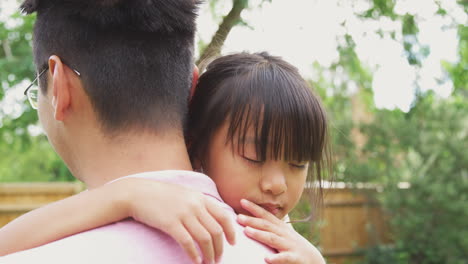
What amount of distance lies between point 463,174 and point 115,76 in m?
9.83

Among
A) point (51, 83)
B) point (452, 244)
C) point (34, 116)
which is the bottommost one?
point (452, 244)

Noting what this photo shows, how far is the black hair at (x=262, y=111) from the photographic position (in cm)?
171

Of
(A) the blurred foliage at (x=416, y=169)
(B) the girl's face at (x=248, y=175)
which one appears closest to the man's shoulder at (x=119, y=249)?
(B) the girl's face at (x=248, y=175)

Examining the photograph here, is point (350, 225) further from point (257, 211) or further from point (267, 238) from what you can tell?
point (267, 238)

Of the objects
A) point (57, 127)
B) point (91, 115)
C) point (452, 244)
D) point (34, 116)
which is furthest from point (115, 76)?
point (452, 244)

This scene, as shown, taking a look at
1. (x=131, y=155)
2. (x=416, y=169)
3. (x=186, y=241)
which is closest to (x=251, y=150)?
(x=131, y=155)

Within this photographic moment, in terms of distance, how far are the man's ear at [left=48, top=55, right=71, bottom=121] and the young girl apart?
8.1 inches

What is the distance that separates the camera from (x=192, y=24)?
1.62m

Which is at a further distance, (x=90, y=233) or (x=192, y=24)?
(x=192, y=24)

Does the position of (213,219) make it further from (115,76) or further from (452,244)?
(452,244)

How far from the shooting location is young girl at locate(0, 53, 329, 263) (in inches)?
56.0

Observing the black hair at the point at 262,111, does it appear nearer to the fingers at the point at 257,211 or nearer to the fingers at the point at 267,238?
the fingers at the point at 257,211

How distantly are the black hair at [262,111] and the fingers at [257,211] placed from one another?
0.44 ft

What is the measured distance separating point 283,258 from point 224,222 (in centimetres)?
23
